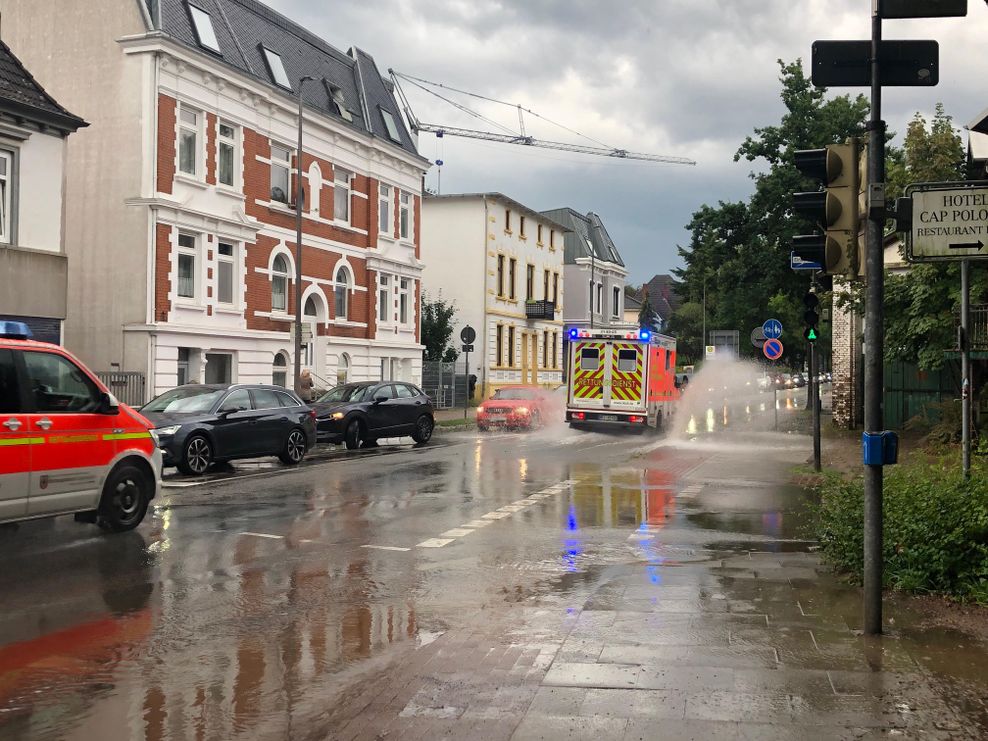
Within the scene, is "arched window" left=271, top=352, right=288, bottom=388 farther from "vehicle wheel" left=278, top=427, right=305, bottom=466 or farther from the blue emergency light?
the blue emergency light

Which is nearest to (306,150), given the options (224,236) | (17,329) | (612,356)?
(224,236)

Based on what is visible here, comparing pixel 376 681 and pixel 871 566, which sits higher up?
pixel 871 566

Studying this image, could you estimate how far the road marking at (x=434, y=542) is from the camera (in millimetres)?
9883

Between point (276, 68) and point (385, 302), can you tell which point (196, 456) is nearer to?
point (276, 68)

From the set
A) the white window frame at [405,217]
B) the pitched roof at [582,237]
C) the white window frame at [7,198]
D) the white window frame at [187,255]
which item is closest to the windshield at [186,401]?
the white window frame at [7,198]

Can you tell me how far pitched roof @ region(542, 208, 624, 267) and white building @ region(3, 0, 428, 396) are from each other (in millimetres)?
32306

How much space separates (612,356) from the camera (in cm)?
2770

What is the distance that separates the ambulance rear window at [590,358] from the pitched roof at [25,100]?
14062mm

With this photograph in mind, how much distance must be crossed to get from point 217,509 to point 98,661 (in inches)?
262

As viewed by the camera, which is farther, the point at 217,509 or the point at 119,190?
the point at 119,190

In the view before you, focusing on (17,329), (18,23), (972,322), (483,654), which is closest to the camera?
(483,654)

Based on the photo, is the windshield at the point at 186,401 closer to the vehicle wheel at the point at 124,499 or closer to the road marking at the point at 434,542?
the vehicle wheel at the point at 124,499

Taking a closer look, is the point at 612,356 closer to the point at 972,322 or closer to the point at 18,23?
the point at 972,322

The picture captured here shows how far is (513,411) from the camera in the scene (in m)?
30.3
